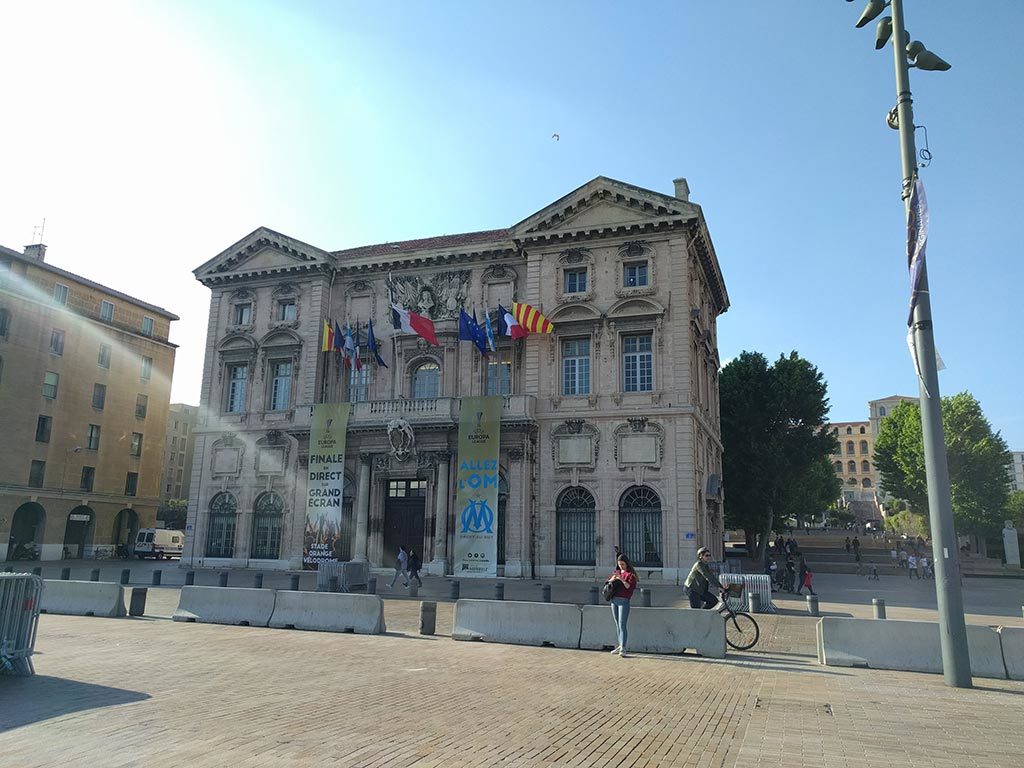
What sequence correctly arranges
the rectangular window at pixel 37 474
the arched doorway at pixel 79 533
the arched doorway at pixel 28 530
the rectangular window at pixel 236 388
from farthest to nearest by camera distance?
1. the arched doorway at pixel 79 533
2. the rectangular window at pixel 37 474
3. the arched doorway at pixel 28 530
4. the rectangular window at pixel 236 388

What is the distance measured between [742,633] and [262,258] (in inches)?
1300

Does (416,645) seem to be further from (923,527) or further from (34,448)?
(923,527)

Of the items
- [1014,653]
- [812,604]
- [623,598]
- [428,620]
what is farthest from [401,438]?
[1014,653]

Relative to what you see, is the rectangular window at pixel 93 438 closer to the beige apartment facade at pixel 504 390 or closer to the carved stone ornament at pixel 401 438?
the beige apartment facade at pixel 504 390

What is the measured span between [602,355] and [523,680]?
22.7m

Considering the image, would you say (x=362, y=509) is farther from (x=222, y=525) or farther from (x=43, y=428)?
(x=43, y=428)

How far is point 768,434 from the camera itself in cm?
4616

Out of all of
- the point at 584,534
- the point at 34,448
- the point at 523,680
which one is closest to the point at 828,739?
the point at 523,680

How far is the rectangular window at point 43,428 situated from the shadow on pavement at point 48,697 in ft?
139

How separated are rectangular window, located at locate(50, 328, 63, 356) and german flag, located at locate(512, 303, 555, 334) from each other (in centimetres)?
3250

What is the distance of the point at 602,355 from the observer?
106 ft

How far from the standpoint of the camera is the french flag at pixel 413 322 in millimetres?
33562

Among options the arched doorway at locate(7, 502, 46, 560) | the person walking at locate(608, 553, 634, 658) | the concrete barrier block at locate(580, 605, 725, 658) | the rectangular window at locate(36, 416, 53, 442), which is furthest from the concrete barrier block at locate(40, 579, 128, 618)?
the rectangular window at locate(36, 416, 53, 442)

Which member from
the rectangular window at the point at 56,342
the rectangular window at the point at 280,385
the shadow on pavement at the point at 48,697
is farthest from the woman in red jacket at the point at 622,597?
the rectangular window at the point at 56,342
